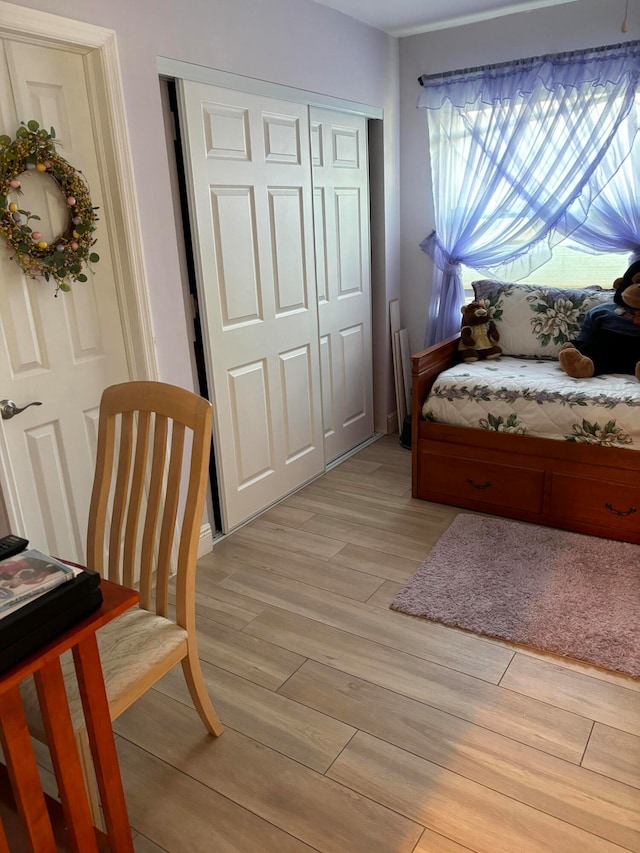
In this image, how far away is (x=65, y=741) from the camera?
1.17m

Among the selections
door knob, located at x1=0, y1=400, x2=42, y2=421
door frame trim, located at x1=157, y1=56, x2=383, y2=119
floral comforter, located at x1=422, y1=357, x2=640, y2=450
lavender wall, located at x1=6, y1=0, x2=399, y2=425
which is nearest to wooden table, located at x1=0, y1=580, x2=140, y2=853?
door knob, located at x1=0, y1=400, x2=42, y2=421

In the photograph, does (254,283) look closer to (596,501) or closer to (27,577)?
(596,501)

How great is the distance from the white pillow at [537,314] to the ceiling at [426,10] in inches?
56.6

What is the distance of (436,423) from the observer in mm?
3170

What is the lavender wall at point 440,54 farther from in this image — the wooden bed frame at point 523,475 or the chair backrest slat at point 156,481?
the chair backrest slat at point 156,481

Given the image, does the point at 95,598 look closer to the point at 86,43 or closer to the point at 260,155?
the point at 86,43

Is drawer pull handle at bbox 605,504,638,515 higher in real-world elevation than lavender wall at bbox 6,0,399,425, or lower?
lower

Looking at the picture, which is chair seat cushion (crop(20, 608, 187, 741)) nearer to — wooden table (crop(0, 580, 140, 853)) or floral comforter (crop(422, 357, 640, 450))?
wooden table (crop(0, 580, 140, 853))

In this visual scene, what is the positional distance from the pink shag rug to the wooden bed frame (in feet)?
0.30

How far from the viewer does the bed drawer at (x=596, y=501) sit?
8.95 feet

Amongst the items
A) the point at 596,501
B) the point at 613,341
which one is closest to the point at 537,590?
the point at 596,501

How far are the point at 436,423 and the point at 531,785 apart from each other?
180cm

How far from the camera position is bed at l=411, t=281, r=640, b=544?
2.74 meters

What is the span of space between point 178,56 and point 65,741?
7.56ft
